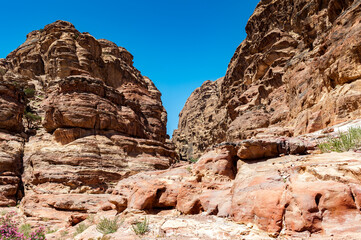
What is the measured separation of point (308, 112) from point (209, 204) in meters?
11.3

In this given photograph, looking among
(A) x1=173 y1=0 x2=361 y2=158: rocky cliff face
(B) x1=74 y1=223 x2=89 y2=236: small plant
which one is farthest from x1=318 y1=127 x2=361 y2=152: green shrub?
(B) x1=74 y1=223 x2=89 y2=236: small plant

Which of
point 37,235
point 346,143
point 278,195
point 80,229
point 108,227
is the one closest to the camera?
point 278,195

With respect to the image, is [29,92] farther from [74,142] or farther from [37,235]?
[37,235]

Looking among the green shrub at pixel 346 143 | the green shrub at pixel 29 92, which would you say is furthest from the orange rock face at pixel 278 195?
the green shrub at pixel 29 92

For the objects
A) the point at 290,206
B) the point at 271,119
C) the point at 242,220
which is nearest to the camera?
the point at 290,206

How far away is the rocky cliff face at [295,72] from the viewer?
1287 cm

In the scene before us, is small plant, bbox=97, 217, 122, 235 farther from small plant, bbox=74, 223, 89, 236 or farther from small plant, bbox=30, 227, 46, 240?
small plant, bbox=74, 223, 89, 236

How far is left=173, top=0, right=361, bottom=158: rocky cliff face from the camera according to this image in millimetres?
12867

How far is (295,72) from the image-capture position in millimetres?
21938

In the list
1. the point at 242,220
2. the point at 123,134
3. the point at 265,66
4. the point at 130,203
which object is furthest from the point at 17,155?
the point at 265,66

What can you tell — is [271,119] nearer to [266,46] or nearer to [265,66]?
[265,66]

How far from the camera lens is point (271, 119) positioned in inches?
1007

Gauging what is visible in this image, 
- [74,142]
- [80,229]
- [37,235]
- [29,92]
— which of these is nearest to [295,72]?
[80,229]

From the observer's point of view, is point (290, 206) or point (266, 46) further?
point (266, 46)
